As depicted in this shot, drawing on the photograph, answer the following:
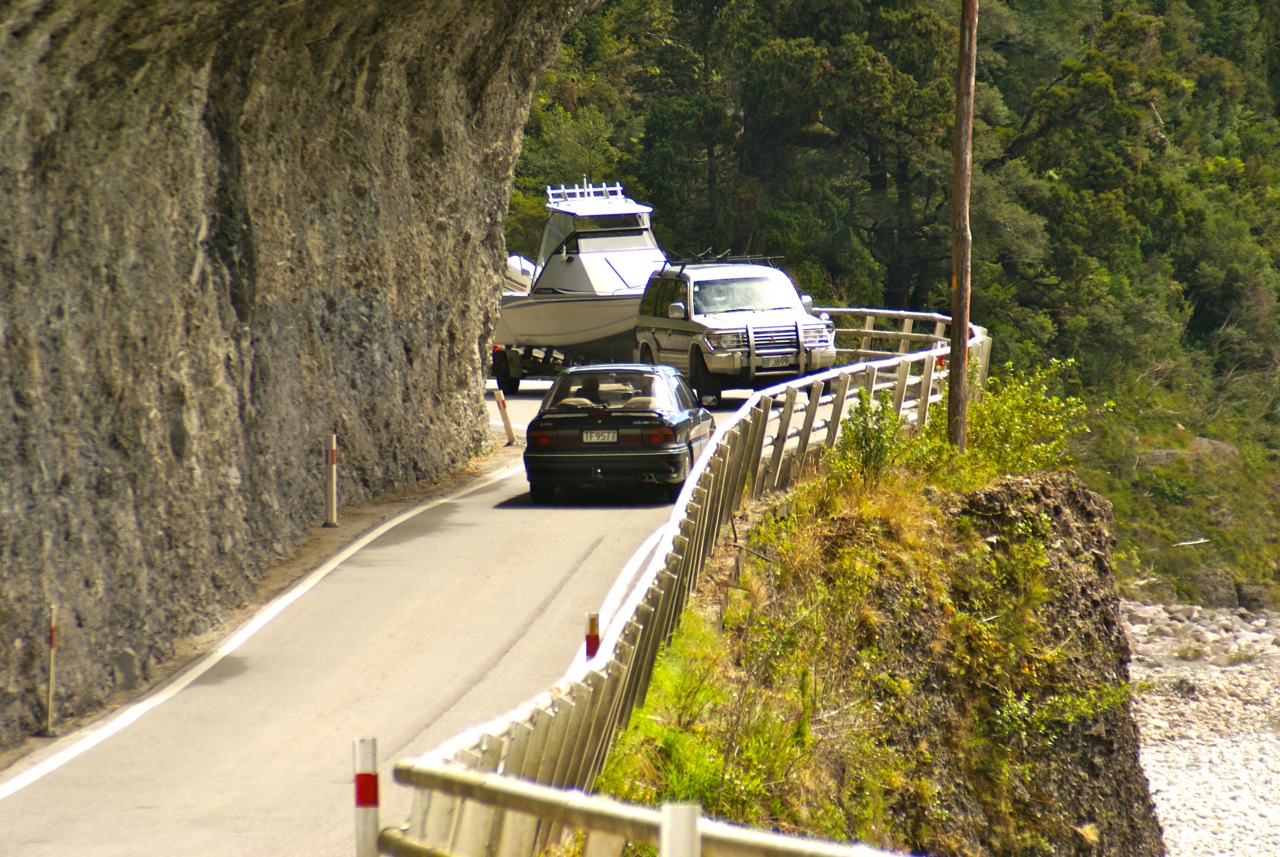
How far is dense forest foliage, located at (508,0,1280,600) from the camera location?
50.0 m

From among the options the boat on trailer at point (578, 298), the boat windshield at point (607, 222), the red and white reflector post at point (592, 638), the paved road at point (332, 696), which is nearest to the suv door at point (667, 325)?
the boat on trailer at point (578, 298)

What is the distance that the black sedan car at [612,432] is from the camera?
1678 centimetres

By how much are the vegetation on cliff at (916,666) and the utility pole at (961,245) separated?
501 millimetres

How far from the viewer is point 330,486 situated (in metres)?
16.5

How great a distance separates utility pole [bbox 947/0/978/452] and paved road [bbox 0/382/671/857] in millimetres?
5610

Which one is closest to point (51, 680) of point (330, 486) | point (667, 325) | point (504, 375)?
point (330, 486)

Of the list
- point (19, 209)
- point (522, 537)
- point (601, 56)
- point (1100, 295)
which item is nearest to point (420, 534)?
point (522, 537)

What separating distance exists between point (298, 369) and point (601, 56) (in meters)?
50.3

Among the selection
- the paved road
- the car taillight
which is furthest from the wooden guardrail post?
the paved road

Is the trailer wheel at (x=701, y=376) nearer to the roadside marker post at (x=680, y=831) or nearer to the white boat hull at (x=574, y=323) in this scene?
the white boat hull at (x=574, y=323)

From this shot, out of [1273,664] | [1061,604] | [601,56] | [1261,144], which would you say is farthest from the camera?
[1261,144]

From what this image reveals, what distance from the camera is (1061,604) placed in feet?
61.9

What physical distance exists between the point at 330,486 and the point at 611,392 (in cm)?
327

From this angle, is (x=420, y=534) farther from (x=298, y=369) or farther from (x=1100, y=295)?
(x=1100, y=295)
